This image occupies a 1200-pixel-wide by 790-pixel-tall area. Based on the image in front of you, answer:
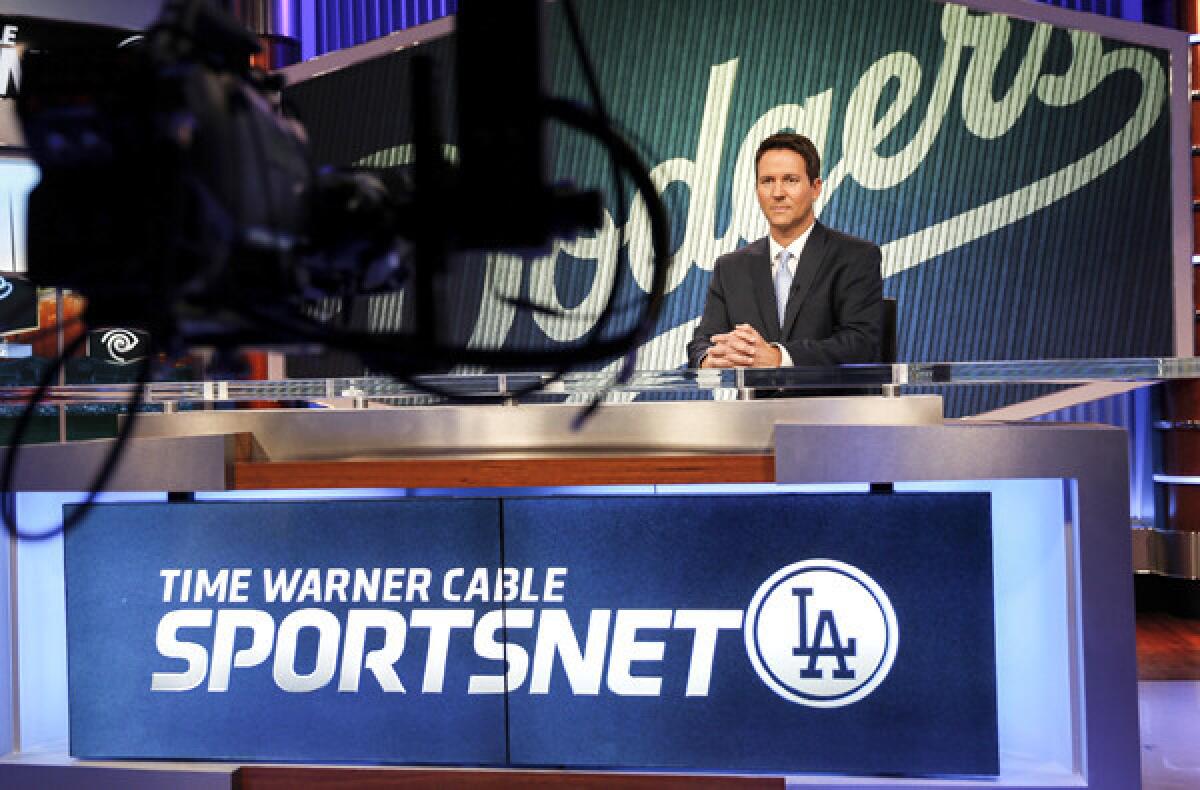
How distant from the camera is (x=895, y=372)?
194 centimetres

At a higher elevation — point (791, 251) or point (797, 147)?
point (797, 147)

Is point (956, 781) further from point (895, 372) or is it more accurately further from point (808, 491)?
point (895, 372)

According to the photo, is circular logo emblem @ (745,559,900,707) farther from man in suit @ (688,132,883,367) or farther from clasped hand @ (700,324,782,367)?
man in suit @ (688,132,883,367)

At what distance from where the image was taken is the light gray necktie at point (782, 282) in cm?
261

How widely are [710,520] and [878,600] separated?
1.02ft

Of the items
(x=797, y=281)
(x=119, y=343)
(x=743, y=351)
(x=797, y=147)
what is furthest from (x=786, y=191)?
(x=119, y=343)

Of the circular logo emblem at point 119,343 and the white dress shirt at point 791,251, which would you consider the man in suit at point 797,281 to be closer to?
the white dress shirt at point 791,251

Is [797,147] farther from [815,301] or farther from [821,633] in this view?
[821,633]

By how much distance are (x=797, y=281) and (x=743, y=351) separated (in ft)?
1.43

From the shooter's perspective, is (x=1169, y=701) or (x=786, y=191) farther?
(x=1169, y=701)

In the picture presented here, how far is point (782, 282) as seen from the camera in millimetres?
2623

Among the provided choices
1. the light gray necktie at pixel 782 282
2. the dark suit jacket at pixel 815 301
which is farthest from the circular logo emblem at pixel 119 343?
the light gray necktie at pixel 782 282

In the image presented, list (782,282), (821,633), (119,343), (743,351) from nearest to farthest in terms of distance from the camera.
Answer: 1. (821,633)
2. (743,351)
3. (782,282)
4. (119,343)

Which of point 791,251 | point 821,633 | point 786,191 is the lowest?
point 821,633
